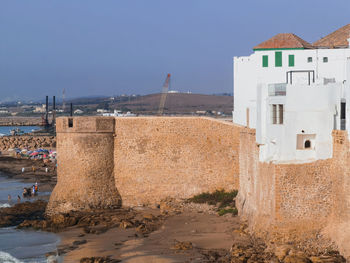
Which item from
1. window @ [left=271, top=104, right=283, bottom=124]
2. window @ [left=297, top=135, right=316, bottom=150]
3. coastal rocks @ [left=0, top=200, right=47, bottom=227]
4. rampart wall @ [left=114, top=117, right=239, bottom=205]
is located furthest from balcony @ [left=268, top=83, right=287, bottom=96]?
coastal rocks @ [left=0, top=200, right=47, bottom=227]

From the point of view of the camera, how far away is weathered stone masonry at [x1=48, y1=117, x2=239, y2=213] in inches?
928

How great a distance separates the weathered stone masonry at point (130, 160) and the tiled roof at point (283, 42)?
3.63 metres

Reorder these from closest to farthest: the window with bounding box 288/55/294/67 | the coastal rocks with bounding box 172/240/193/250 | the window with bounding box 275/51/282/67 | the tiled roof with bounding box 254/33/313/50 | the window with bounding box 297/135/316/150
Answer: the window with bounding box 297/135/316/150
the coastal rocks with bounding box 172/240/193/250
the window with bounding box 288/55/294/67
the window with bounding box 275/51/282/67
the tiled roof with bounding box 254/33/313/50

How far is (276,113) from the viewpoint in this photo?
1784 cm

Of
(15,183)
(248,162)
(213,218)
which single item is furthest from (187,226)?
(15,183)

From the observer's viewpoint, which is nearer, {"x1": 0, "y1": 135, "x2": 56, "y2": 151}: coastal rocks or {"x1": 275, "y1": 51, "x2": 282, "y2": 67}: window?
{"x1": 275, "y1": 51, "x2": 282, "y2": 67}: window

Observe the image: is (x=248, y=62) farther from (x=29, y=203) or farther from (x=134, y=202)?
(x=29, y=203)

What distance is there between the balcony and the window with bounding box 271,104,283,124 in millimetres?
413

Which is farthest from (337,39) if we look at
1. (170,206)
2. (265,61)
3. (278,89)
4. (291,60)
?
(170,206)

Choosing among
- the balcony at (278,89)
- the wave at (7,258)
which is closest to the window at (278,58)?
the balcony at (278,89)

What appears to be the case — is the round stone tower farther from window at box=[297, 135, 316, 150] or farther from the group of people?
window at box=[297, 135, 316, 150]

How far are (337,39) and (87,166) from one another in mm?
10870

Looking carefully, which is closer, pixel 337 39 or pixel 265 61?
pixel 265 61

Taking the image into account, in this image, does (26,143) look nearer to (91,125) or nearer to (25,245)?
(91,125)
